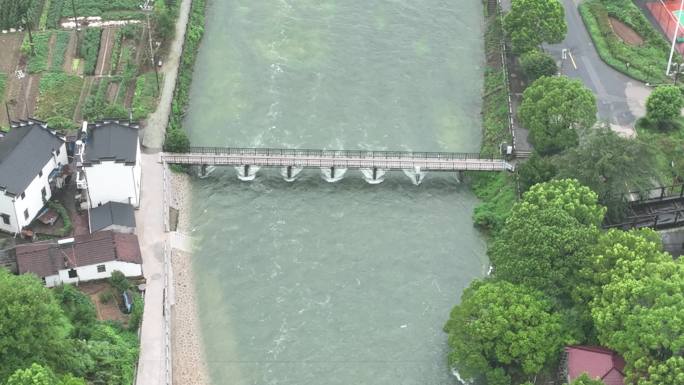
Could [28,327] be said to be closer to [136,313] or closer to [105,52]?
[136,313]

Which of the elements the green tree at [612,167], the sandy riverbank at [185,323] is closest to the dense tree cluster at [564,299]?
the green tree at [612,167]

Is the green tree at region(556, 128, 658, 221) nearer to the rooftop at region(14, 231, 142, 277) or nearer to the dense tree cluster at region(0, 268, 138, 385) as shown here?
the rooftop at region(14, 231, 142, 277)

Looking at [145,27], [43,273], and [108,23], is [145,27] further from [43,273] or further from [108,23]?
[43,273]

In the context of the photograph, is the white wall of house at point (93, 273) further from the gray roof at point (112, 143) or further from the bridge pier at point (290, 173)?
the bridge pier at point (290, 173)

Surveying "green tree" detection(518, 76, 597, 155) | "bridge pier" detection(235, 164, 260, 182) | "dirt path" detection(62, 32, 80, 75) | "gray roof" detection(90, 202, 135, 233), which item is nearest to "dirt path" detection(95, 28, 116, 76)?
"dirt path" detection(62, 32, 80, 75)

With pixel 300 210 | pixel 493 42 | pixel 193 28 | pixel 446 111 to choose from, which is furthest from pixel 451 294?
pixel 193 28

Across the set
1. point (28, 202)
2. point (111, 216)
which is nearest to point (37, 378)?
point (111, 216)
